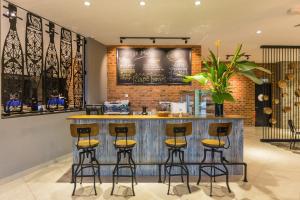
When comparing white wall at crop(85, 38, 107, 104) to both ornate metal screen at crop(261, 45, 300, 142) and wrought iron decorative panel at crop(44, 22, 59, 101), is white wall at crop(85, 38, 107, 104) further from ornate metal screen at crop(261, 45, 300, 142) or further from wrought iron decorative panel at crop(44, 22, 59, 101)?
ornate metal screen at crop(261, 45, 300, 142)

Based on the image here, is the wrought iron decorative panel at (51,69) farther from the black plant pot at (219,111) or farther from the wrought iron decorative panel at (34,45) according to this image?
the black plant pot at (219,111)

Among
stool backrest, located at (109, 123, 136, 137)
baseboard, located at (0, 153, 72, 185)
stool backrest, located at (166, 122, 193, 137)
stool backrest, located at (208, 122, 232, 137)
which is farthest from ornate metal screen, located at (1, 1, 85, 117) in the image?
stool backrest, located at (208, 122, 232, 137)

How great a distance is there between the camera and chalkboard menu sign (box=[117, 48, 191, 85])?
7.42 meters

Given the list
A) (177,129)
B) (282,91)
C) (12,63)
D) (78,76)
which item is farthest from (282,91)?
(12,63)

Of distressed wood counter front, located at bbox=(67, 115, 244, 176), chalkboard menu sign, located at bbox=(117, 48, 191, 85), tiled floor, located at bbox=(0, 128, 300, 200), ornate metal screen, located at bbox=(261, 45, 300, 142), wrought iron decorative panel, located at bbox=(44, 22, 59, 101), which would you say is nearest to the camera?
tiled floor, located at bbox=(0, 128, 300, 200)

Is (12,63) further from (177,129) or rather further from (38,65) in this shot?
(177,129)

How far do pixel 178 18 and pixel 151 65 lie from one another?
2565 mm

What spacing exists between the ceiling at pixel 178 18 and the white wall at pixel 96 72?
0.34 m

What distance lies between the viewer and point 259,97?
11430 millimetres

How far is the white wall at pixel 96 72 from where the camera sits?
6.57 metres

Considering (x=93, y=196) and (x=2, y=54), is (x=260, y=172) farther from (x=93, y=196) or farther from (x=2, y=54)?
(x=2, y=54)

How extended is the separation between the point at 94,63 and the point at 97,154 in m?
3.22

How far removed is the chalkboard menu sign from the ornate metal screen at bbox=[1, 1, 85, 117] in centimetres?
138

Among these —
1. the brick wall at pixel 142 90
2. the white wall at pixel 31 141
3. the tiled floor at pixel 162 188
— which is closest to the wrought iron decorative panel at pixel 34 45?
the white wall at pixel 31 141
